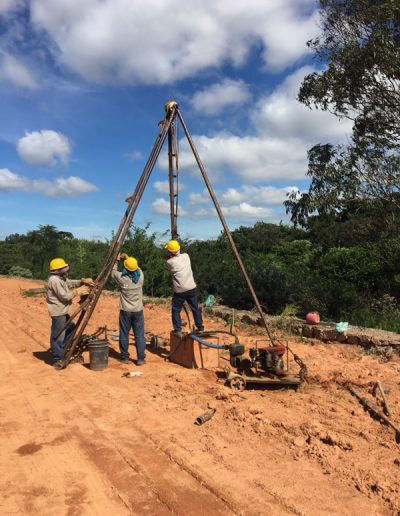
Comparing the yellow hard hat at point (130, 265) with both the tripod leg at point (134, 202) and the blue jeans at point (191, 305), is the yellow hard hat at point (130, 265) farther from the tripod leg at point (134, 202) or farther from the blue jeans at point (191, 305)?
the blue jeans at point (191, 305)

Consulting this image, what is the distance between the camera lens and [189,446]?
3.97m

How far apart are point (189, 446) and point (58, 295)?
370 cm

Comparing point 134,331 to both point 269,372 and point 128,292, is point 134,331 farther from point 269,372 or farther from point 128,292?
point 269,372

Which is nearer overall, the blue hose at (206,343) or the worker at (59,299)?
the blue hose at (206,343)

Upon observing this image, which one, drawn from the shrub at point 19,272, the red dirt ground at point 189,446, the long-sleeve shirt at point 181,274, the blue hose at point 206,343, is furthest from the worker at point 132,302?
the shrub at point 19,272

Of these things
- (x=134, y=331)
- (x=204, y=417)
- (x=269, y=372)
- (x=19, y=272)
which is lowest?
(x=204, y=417)

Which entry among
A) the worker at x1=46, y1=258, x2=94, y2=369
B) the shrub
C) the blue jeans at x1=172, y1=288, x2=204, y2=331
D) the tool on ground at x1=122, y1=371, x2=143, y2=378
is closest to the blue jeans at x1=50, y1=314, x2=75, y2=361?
the worker at x1=46, y1=258, x2=94, y2=369

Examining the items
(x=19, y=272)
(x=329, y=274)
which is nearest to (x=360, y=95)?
(x=329, y=274)

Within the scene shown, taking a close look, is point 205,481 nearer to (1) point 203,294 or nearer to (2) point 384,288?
(2) point 384,288

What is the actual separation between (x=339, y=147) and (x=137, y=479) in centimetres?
932

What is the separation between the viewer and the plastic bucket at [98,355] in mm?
6590

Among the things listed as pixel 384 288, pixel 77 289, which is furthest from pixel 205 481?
pixel 384 288

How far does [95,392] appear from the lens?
18.1 feet

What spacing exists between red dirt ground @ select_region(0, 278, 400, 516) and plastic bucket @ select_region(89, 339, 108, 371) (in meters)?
0.24
